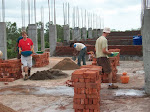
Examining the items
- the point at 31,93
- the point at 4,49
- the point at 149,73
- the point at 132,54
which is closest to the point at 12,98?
the point at 31,93

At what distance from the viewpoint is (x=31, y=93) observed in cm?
642

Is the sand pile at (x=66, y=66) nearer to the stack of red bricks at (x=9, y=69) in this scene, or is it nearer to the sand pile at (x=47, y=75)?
the sand pile at (x=47, y=75)

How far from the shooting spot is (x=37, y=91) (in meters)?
6.65

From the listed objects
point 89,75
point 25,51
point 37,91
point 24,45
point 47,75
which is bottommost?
point 37,91

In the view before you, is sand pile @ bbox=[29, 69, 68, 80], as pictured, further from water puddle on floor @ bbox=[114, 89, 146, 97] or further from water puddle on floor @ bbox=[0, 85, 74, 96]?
water puddle on floor @ bbox=[114, 89, 146, 97]

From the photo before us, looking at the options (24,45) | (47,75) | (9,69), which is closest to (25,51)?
(24,45)

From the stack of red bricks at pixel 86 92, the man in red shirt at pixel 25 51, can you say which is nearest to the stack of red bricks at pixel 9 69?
the man in red shirt at pixel 25 51

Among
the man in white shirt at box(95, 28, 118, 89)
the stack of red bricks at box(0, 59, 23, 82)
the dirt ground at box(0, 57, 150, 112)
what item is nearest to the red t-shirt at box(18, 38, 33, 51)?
the stack of red bricks at box(0, 59, 23, 82)

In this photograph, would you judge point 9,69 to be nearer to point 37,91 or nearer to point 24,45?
point 24,45

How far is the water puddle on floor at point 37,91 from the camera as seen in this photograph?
639 centimetres

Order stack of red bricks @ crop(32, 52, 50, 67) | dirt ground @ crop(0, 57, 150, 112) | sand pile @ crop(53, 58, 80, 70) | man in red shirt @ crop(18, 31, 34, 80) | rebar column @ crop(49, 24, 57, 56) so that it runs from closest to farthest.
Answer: dirt ground @ crop(0, 57, 150, 112)
man in red shirt @ crop(18, 31, 34, 80)
sand pile @ crop(53, 58, 80, 70)
stack of red bricks @ crop(32, 52, 50, 67)
rebar column @ crop(49, 24, 57, 56)

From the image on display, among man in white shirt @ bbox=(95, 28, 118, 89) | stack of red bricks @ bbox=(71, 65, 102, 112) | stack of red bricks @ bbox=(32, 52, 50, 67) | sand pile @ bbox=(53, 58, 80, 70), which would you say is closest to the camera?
stack of red bricks @ bbox=(71, 65, 102, 112)

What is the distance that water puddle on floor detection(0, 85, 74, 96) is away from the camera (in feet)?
21.0

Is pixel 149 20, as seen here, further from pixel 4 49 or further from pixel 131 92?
pixel 4 49
